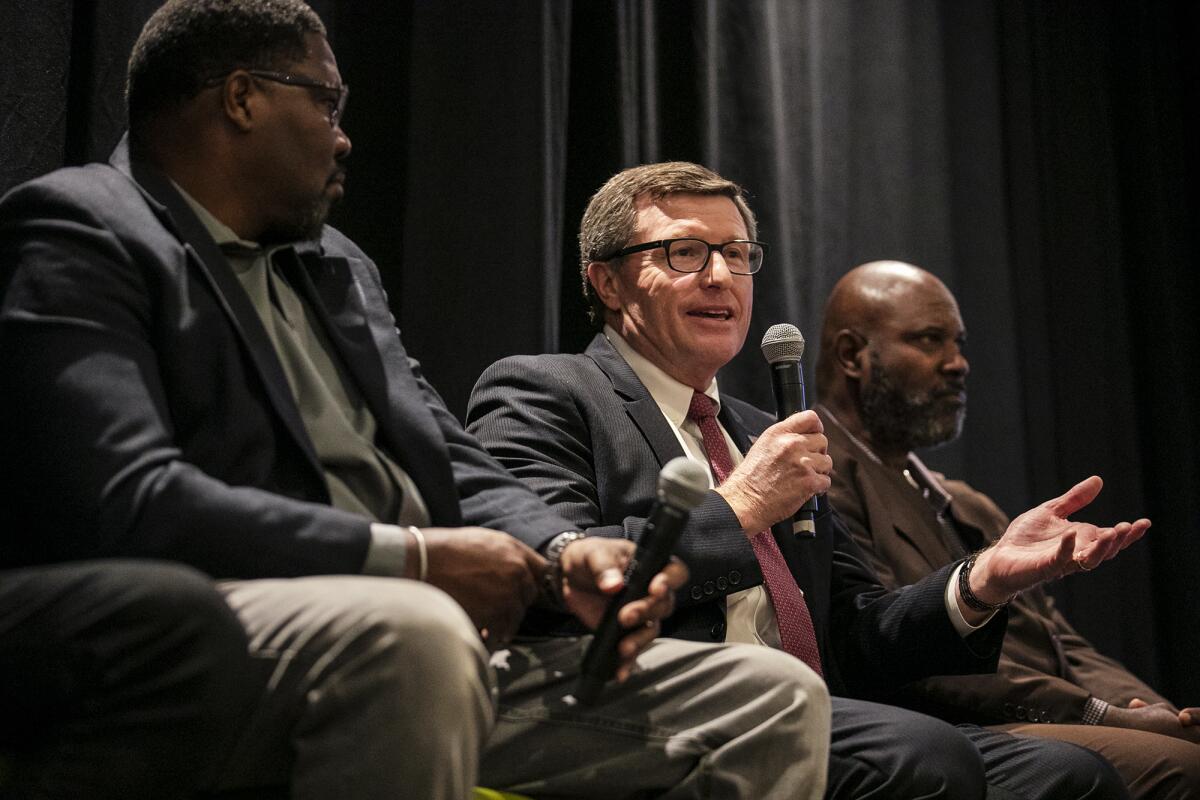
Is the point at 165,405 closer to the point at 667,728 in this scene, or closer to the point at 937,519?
the point at 667,728

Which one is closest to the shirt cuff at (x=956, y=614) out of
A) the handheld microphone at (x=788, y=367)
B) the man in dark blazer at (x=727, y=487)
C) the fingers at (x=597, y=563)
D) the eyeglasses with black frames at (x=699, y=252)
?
the man in dark blazer at (x=727, y=487)

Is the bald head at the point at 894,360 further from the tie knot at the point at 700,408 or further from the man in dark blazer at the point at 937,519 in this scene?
the tie knot at the point at 700,408

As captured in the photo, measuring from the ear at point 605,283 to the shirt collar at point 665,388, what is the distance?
107mm

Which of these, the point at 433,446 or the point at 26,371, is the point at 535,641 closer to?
the point at 433,446

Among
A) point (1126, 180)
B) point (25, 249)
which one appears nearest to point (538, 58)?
point (25, 249)

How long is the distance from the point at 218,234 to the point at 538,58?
131cm

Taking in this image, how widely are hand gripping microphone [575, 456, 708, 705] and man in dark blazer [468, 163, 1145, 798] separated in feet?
1.55

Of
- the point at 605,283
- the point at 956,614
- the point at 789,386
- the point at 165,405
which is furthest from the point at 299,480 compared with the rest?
the point at 956,614

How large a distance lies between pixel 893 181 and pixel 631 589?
2.81 meters

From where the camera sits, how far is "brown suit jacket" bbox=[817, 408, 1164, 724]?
252 cm

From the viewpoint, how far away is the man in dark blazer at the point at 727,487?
191 centimetres

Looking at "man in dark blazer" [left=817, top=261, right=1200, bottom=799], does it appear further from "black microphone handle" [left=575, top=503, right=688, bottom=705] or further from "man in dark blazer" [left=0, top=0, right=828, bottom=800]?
"black microphone handle" [left=575, top=503, right=688, bottom=705]

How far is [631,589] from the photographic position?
1.33 metres

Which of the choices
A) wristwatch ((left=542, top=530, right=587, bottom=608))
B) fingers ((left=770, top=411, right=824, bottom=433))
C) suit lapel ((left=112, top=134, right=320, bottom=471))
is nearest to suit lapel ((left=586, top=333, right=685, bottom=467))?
fingers ((left=770, top=411, right=824, bottom=433))
